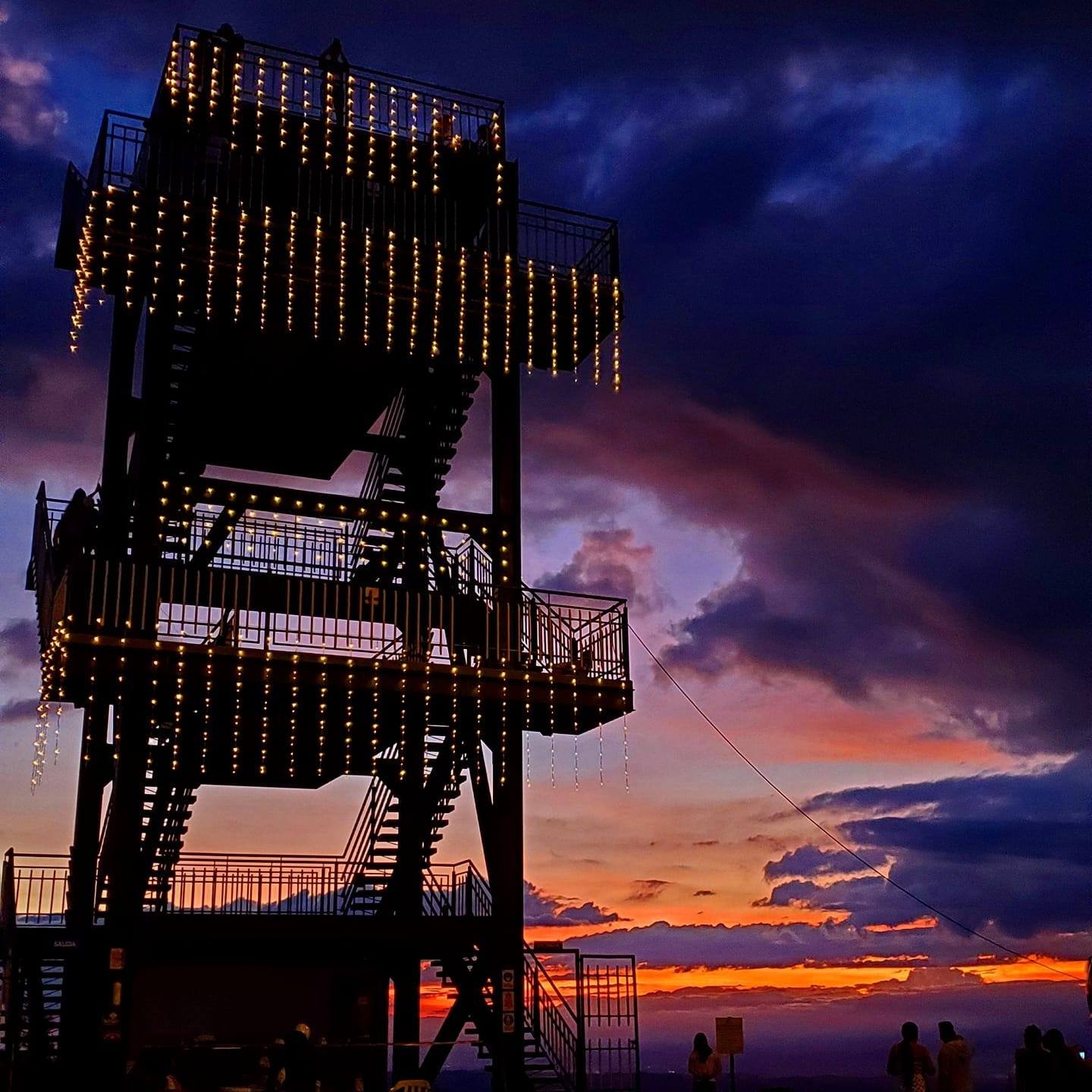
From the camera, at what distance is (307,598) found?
25688 millimetres

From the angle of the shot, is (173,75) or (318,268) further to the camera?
(173,75)

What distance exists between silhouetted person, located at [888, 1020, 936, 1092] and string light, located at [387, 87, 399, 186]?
51.3 ft

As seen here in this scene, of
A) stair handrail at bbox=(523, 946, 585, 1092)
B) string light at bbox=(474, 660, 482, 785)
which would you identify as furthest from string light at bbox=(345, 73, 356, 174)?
stair handrail at bbox=(523, 946, 585, 1092)

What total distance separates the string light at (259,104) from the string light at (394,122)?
2.17m

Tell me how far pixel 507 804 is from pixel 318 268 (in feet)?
29.1

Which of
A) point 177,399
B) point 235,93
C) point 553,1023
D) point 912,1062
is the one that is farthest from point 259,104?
point 912,1062

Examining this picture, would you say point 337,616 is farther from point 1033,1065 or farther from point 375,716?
point 1033,1065

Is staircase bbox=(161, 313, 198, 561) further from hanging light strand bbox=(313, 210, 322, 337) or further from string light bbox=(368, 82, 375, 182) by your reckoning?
string light bbox=(368, 82, 375, 182)

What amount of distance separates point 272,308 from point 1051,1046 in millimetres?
15322

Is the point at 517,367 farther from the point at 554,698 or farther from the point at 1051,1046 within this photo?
the point at 1051,1046

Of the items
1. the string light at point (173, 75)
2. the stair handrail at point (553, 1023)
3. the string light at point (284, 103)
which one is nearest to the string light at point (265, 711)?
the stair handrail at point (553, 1023)

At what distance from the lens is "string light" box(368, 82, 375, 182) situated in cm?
2625

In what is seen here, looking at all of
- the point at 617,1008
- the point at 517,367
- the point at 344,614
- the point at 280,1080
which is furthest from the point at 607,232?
the point at 280,1080

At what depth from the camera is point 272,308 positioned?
2464 centimetres
